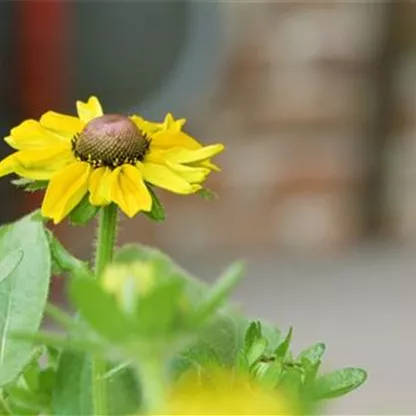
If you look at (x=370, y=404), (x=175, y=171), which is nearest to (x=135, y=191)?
(x=175, y=171)

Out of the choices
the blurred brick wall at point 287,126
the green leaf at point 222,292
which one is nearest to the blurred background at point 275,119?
the blurred brick wall at point 287,126

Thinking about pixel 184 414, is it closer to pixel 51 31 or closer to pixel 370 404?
pixel 370 404

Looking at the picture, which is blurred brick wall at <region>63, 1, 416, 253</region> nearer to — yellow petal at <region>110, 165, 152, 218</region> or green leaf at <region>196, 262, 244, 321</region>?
yellow petal at <region>110, 165, 152, 218</region>

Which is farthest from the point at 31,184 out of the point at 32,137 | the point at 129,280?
the point at 129,280

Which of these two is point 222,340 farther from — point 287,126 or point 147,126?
point 287,126

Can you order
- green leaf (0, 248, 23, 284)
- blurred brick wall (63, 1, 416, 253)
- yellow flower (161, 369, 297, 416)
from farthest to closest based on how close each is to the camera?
blurred brick wall (63, 1, 416, 253) < green leaf (0, 248, 23, 284) < yellow flower (161, 369, 297, 416)

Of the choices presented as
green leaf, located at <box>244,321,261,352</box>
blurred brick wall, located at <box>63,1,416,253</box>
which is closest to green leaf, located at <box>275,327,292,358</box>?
green leaf, located at <box>244,321,261,352</box>
